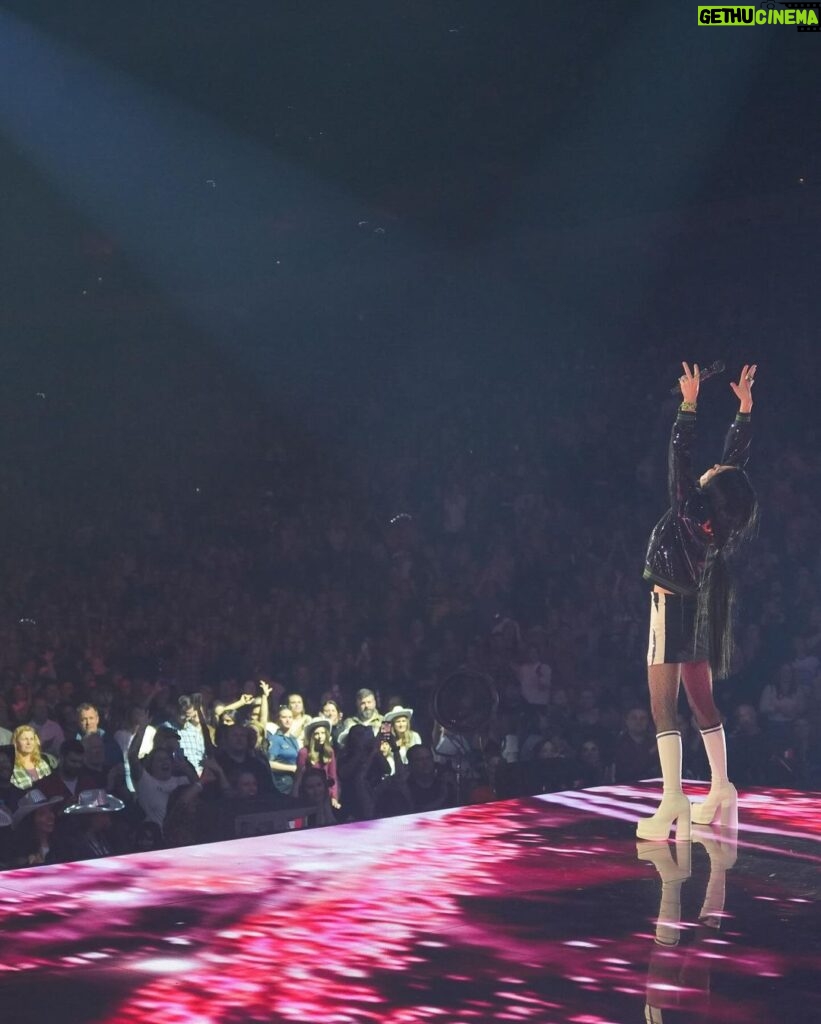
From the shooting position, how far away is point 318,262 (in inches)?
529

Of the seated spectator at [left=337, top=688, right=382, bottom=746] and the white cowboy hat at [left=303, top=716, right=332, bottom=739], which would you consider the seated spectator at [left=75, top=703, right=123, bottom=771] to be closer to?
the white cowboy hat at [left=303, top=716, right=332, bottom=739]

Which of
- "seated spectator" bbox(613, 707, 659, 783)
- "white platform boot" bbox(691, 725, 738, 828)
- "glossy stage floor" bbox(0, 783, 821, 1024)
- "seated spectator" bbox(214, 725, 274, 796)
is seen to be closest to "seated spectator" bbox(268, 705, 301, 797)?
"seated spectator" bbox(214, 725, 274, 796)

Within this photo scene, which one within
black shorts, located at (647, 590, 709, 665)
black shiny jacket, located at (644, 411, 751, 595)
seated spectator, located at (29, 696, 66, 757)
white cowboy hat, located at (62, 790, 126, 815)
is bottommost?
white cowboy hat, located at (62, 790, 126, 815)

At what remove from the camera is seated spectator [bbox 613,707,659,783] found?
7426 millimetres

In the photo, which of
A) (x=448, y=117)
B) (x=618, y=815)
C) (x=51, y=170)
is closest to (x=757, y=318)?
(x=448, y=117)

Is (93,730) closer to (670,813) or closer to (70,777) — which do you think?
(70,777)

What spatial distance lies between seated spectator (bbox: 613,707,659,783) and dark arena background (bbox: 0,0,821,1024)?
3cm

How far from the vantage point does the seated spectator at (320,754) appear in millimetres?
7305

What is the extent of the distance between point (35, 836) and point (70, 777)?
0.94 meters

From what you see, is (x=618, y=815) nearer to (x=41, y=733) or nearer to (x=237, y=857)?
(x=237, y=857)

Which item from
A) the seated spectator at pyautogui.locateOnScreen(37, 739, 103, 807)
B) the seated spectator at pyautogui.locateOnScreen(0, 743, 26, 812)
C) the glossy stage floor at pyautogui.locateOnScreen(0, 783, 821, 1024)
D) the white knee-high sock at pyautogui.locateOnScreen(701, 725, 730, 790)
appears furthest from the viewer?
the seated spectator at pyautogui.locateOnScreen(37, 739, 103, 807)

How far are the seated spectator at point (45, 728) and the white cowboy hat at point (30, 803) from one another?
152cm

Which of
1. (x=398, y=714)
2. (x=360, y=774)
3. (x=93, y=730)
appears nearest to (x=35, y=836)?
(x=93, y=730)

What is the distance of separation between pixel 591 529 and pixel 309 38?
15.4 feet
